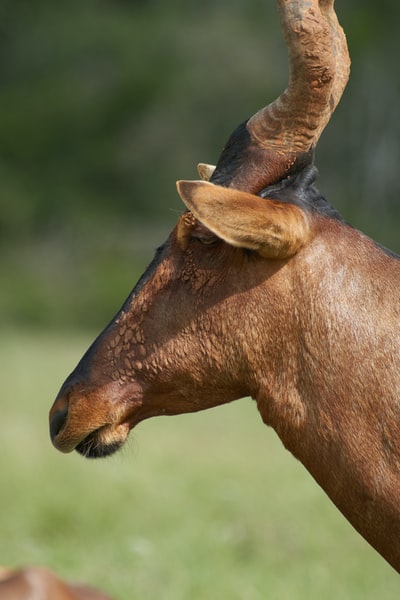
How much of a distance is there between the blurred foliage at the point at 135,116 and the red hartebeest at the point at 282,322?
1235 inches

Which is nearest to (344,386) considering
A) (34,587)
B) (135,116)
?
(34,587)

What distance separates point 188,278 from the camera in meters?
4.08

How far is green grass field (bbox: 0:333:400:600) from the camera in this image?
7465mm

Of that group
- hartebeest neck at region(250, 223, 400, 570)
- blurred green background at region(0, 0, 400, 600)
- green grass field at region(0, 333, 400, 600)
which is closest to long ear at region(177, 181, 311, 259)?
hartebeest neck at region(250, 223, 400, 570)

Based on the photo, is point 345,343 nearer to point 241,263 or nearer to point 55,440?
point 241,263

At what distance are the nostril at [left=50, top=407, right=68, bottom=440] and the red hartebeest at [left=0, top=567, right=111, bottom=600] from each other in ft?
3.75

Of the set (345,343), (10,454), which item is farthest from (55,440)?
(10,454)

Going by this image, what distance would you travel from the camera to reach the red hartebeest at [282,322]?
12.6 feet

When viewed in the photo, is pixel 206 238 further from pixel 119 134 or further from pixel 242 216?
pixel 119 134

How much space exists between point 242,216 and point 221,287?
426mm

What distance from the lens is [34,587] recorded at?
5.13m

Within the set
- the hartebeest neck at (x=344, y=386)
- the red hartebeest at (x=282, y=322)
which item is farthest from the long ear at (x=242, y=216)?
the hartebeest neck at (x=344, y=386)

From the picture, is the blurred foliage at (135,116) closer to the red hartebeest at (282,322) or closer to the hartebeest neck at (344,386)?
the red hartebeest at (282,322)

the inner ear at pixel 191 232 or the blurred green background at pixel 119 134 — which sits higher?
the inner ear at pixel 191 232
